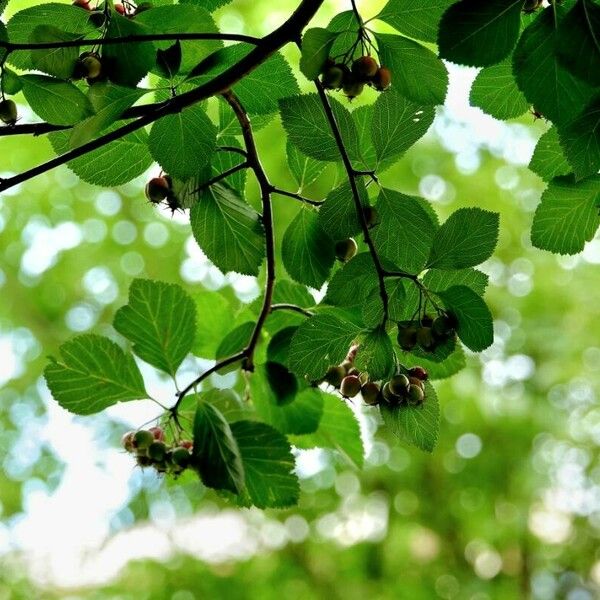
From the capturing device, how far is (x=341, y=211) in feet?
1.70

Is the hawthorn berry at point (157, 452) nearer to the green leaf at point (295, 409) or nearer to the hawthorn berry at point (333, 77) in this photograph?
the green leaf at point (295, 409)

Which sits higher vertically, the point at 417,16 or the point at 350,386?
the point at 417,16

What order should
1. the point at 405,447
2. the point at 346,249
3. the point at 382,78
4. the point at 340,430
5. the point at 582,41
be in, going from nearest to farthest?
the point at 582,41 → the point at 382,78 → the point at 346,249 → the point at 340,430 → the point at 405,447

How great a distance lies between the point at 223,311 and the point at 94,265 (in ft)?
10.0

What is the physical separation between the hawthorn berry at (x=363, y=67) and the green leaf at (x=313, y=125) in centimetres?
5

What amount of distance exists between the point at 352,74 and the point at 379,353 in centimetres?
17

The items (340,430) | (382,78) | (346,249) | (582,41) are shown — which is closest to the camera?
(582,41)

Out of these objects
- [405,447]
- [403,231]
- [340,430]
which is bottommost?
[405,447]

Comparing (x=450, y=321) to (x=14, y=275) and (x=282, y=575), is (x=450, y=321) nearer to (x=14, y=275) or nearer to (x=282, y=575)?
(x=282, y=575)

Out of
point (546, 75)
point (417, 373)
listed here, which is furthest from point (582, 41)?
point (417, 373)

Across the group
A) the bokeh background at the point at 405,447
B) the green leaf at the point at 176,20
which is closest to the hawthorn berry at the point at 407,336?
the green leaf at the point at 176,20

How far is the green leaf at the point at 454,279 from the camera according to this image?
533 mm

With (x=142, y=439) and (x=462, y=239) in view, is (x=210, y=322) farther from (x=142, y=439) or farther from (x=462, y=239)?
(x=462, y=239)

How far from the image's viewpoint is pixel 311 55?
44cm
